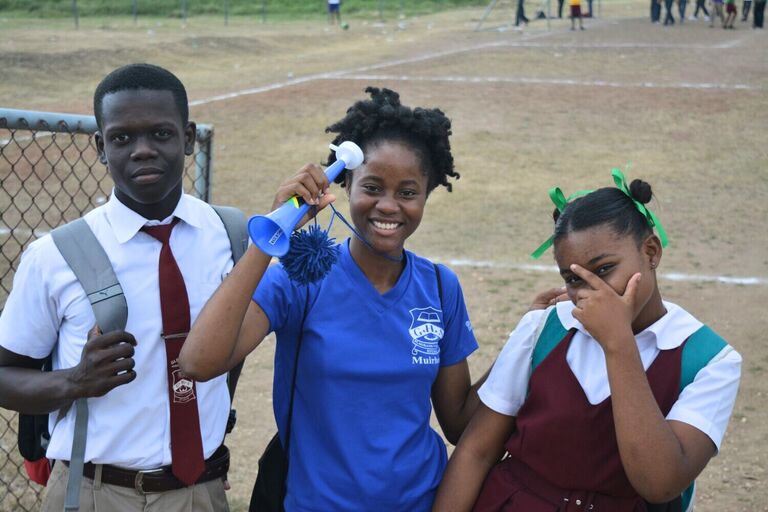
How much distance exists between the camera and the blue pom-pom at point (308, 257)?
95.7 inches

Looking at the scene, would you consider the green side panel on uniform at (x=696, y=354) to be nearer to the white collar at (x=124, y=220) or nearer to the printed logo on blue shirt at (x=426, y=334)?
the printed logo on blue shirt at (x=426, y=334)

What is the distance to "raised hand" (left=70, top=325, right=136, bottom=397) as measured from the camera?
7.80 feet

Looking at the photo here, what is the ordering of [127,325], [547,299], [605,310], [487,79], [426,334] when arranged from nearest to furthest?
[605,310] → [127,325] → [426,334] → [547,299] → [487,79]

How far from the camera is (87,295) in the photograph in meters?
2.46

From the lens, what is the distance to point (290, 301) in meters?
2.54

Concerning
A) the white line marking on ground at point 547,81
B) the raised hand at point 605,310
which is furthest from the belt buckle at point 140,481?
the white line marking on ground at point 547,81

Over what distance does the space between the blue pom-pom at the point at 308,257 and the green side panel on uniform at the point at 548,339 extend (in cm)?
58

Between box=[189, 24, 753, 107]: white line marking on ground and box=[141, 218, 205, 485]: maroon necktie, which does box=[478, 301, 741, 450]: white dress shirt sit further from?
box=[189, 24, 753, 107]: white line marking on ground

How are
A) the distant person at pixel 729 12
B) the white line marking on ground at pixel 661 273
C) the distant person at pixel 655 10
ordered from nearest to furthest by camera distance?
the white line marking on ground at pixel 661 273
the distant person at pixel 729 12
the distant person at pixel 655 10

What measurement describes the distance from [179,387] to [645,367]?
117cm

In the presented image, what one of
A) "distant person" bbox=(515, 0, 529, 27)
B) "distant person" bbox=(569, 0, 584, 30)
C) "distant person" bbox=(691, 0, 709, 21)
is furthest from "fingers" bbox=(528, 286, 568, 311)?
"distant person" bbox=(691, 0, 709, 21)

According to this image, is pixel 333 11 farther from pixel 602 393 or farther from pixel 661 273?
pixel 602 393

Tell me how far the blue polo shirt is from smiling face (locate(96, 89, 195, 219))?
15.0 inches

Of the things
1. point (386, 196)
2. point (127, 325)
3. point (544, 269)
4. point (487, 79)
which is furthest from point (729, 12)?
point (127, 325)
